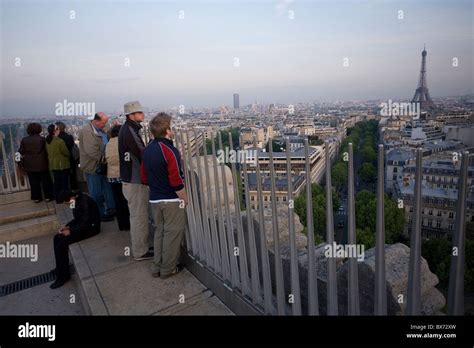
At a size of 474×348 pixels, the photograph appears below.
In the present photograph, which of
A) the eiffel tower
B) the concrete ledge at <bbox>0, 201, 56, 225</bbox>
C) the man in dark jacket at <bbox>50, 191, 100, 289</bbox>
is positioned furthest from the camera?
the eiffel tower

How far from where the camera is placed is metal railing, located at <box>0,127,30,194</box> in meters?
7.67

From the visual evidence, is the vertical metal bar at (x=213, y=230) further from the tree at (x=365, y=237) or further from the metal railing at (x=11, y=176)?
the tree at (x=365, y=237)

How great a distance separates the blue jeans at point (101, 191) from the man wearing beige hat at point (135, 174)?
7.41 ft

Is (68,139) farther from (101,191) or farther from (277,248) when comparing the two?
(277,248)

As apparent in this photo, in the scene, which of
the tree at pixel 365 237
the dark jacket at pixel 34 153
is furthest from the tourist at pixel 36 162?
the tree at pixel 365 237

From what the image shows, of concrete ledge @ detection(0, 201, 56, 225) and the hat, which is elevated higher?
the hat

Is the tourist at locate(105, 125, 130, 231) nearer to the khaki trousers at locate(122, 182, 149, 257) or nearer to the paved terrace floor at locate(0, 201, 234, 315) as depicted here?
the paved terrace floor at locate(0, 201, 234, 315)

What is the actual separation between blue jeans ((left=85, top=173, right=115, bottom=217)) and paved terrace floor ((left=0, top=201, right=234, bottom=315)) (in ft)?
3.70

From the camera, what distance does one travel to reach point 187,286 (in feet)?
12.2

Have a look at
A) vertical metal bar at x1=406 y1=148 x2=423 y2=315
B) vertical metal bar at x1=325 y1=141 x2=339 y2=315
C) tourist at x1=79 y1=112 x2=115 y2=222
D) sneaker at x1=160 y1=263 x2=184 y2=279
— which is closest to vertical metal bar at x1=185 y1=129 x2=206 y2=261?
sneaker at x1=160 y1=263 x2=184 y2=279

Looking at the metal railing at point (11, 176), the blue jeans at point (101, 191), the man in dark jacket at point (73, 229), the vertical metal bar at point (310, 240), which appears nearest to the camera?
the vertical metal bar at point (310, 240)

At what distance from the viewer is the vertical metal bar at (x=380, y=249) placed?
1.74 metres

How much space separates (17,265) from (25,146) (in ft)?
9.39
